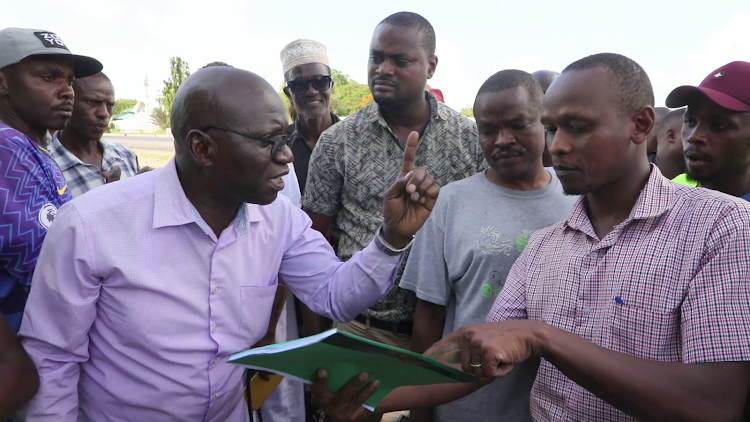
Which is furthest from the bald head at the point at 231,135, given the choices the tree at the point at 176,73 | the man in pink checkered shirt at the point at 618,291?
the tree at the point at 176,73

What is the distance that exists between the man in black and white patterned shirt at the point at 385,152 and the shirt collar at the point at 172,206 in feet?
4.00

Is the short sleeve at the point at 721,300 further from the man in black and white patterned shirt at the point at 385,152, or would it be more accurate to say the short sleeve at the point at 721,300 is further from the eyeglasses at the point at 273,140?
the man in black and white patterned shirt at the point at 385,152

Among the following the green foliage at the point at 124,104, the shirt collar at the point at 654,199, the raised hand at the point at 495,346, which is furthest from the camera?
the green foliage at the point at 124,104

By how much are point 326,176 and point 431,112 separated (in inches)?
30.0

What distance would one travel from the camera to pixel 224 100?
199cm

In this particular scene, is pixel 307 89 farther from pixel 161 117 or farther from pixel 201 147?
pixel 161 117

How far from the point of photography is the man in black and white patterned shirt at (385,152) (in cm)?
326

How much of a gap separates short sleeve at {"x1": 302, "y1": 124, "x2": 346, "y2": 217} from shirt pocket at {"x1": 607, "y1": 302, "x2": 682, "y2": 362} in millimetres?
1999

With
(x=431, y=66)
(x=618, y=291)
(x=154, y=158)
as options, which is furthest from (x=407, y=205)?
(x=154, y=158)

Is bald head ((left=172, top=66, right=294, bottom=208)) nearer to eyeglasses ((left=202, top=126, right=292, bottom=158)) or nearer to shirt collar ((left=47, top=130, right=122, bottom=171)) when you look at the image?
eyeglasses ((left=202, top=126, right=292, bottom=158))

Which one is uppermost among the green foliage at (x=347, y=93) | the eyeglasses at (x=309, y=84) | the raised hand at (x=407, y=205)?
the raised hand at (x=407, y=205)

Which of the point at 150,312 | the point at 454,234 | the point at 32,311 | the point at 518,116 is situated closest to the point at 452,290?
the point at 454,234

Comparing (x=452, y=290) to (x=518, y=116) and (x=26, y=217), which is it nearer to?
(x=518, y=116)

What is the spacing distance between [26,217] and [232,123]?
0.87 m
